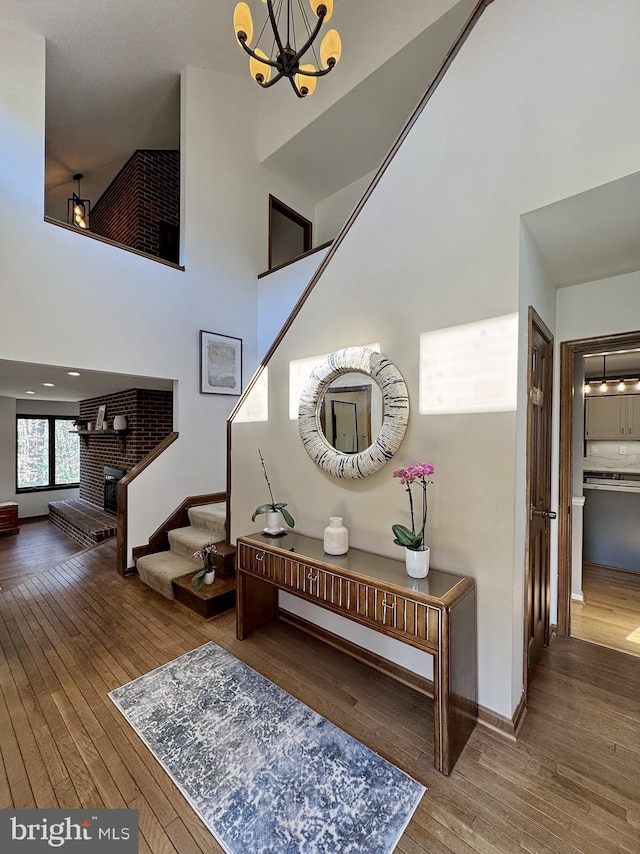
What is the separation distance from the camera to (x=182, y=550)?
3895mm

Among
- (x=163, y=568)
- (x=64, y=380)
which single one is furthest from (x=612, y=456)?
(x=64, y=380)

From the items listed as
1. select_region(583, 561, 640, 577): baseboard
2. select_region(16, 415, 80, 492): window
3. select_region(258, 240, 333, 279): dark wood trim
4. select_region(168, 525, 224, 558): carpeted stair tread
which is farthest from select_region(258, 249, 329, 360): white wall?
select_region(16, 415, 80, 492): window

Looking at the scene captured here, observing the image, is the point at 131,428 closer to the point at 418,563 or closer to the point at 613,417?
the point at 418,563

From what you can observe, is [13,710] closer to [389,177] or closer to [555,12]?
[389,177]

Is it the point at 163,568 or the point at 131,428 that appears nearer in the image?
the point at 163,568

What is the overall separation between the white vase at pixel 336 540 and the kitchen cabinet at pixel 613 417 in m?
4.02

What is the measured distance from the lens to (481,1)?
1931 millimetres

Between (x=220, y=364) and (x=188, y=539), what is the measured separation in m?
2.14

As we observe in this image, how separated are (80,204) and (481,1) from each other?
6.19 m

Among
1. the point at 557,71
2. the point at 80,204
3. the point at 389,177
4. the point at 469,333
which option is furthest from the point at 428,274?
the point at 80,204

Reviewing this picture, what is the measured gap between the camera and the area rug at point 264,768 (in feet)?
4.60

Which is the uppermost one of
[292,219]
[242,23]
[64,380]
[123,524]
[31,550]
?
[292,219]

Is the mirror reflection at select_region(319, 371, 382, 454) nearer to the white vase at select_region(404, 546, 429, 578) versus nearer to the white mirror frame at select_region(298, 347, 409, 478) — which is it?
the white mirror frame at select_region(298, 347, 409, 478)

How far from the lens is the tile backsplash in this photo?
4242 mm
